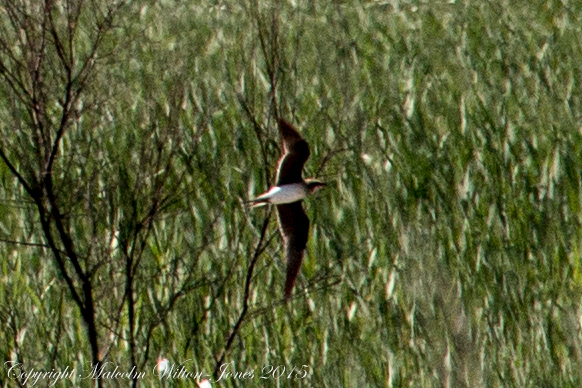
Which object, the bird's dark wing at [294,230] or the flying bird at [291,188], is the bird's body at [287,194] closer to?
the flying bird at [291,188]

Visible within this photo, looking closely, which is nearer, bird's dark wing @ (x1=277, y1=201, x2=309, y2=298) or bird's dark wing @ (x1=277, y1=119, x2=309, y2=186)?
bird's dark wing @ (x1=277, y1=119, x2=309, y2=186)

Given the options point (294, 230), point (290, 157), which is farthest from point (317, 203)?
point (290, 157)

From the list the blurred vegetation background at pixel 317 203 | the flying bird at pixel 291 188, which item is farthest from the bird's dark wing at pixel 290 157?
the blurred vegetation background at pixel 317 203

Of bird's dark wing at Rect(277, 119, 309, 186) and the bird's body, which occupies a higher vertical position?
bird's dark wing at Rect(277, 119, 309, 186)

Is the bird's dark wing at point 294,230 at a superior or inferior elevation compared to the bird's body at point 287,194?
inferior

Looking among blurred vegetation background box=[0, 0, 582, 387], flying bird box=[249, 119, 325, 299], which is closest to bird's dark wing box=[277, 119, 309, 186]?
flying bird box=[249, 119, 325, 299]

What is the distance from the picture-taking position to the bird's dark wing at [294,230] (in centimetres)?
462

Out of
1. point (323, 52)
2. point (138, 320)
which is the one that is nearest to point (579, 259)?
point (138, 320)

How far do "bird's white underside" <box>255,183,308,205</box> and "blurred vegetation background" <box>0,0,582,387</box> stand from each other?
219 mm

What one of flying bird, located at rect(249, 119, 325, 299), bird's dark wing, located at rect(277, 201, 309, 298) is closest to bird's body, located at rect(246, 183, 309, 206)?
flying bird, located at rect(249, 119, 325, 299)

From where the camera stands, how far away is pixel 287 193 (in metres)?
4.41

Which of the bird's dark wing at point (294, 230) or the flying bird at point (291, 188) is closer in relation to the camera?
the flying bird at point (291, 188)

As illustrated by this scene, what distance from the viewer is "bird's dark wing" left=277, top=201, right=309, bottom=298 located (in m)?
4.62

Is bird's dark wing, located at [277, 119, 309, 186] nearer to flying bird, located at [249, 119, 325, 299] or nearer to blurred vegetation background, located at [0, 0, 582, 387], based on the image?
flying bird, located at [249, 119, 325, 299]
